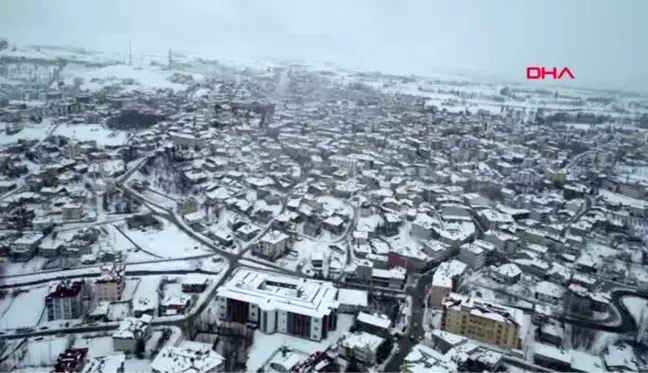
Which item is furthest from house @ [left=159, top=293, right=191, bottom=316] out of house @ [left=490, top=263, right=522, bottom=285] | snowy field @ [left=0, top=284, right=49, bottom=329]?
house @ [left=490, top=263, right=522, bottom=285]

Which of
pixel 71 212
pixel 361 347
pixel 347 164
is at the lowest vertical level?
pixel 361 347

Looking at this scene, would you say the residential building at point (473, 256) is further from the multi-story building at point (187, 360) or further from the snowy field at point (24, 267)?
the snowy field at point (24, 267)

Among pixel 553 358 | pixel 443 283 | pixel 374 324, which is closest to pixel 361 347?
pixel 374 324

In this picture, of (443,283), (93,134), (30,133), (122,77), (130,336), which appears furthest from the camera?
(122,77)

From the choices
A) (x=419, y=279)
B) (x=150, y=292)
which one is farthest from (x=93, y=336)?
(x=419, y=279)

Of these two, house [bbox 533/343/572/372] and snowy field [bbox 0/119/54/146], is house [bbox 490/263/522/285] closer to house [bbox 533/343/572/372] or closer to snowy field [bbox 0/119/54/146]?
house [bbox 533/343/572/372]

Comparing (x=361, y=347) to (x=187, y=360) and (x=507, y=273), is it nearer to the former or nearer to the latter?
(x=187, y=360)
